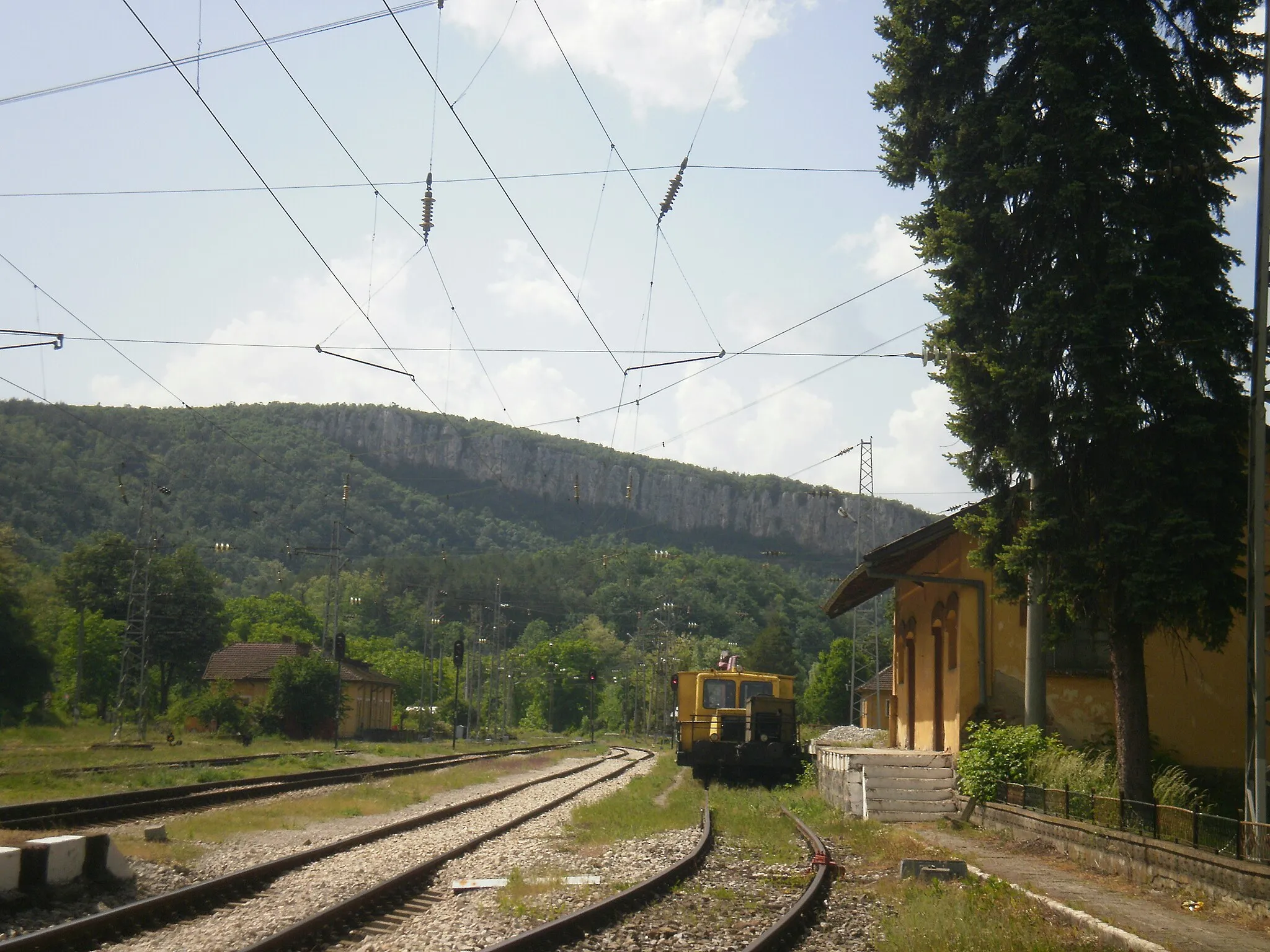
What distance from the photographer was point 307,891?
9648 millimetres

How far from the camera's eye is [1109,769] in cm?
1529

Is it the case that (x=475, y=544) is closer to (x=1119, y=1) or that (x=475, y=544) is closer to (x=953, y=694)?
(x=953, y=694)

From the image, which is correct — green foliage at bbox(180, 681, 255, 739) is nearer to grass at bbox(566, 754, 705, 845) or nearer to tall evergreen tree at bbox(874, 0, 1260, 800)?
grass at bbox(566, 754, 705, 845)

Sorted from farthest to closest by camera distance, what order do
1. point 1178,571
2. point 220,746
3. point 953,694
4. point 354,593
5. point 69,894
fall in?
point 354,593, point 220,746, point 953,694, point 1178,571, point 69,894

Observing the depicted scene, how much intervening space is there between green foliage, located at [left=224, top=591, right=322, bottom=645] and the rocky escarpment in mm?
16287

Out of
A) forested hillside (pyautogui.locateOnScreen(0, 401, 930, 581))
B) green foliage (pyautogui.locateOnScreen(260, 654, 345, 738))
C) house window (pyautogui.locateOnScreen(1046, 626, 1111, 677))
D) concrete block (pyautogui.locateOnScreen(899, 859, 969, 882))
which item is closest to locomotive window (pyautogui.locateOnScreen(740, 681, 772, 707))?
forested hillside (pyautogui.locateOnScreen(0, 401, 930, 581))

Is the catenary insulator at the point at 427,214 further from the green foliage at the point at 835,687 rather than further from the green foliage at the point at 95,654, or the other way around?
the green foliage at the point at 835,687

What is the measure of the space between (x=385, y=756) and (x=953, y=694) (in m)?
21.5

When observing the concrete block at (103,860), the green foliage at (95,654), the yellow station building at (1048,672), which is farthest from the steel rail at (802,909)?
the green foliage at (95,654)

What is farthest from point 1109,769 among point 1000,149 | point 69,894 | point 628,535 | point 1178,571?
point 628,535

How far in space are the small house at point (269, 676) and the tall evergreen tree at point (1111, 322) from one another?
1827 inches

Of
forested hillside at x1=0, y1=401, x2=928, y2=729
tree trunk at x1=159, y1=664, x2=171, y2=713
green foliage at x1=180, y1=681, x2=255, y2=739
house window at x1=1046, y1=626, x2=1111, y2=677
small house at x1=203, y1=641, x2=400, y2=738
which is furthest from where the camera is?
forested hillside at x1=0, y1=401, x2=928, y2=729

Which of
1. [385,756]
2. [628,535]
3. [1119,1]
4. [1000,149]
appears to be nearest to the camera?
[1119,1]

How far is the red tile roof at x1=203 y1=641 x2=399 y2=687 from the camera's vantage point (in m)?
60.1
